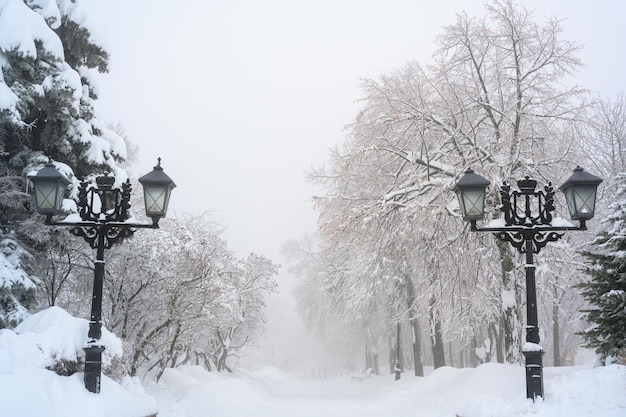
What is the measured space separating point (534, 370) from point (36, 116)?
541 inches

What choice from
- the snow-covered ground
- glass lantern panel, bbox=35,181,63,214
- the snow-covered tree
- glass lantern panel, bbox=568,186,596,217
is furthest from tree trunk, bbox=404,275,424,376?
glass lantern panel, bbox=35,181,63,214

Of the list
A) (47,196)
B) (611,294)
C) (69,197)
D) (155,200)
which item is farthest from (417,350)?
(47,196)

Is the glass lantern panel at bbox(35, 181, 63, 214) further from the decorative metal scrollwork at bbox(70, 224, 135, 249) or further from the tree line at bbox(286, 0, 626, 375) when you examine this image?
the tree line at bbox(286, 0, 626, 375)

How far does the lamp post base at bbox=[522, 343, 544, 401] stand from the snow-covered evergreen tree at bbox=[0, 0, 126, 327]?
11.3 m

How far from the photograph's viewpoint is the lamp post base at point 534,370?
8734 mm

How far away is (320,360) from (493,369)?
251ft

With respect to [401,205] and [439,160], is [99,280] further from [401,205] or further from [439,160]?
[439,160]

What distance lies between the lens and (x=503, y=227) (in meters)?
9.29

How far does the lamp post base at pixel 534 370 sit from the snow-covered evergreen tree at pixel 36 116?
11.3m

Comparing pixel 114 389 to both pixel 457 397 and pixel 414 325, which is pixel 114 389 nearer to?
pixel 457 397

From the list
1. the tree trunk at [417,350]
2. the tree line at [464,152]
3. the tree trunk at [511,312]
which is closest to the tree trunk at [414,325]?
the tree trunk at [417,350]

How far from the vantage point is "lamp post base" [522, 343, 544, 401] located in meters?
8.73

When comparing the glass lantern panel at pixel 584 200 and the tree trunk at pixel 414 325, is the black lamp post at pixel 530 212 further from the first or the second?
the tree trunk at pixel 414 325

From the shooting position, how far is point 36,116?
1509 cm
